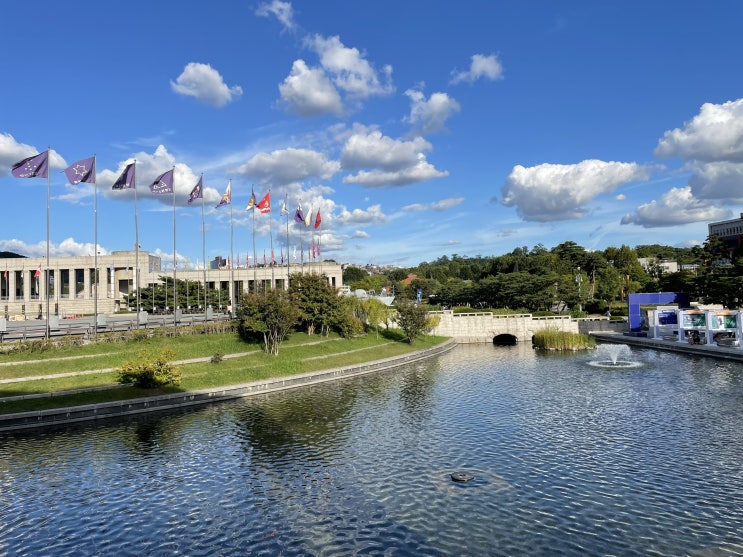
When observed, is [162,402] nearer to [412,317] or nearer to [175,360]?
[175,360]

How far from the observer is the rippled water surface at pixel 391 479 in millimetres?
18906

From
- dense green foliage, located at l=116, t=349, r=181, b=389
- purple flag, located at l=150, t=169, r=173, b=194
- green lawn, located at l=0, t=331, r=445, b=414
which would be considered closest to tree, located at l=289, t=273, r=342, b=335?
green lawn, located at l=0, t=331, r=445, b=414

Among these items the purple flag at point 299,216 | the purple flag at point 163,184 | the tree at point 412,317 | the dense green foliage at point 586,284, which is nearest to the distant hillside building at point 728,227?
the dense green foliage at point 586,284

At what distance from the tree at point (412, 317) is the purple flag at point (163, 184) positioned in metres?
40.4

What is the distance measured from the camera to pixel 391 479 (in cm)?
2475

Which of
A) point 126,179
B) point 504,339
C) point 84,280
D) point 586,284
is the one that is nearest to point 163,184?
point 126,179

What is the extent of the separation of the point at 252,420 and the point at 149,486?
12.3 metres

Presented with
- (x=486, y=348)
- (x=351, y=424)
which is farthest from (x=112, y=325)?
(x=486, y=348)

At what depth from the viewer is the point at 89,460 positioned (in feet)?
91.7

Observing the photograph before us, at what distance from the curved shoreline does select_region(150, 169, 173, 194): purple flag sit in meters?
22.8

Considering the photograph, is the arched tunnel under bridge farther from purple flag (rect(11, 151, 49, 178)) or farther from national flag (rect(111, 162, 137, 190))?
purple flag (rect(11, 151, 49, 178))

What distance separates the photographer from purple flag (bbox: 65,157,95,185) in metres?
47.2

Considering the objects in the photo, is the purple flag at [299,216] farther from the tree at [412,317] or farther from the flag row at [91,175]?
the tree at [412,317]

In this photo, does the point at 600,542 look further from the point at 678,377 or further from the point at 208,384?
the point at 678,377
